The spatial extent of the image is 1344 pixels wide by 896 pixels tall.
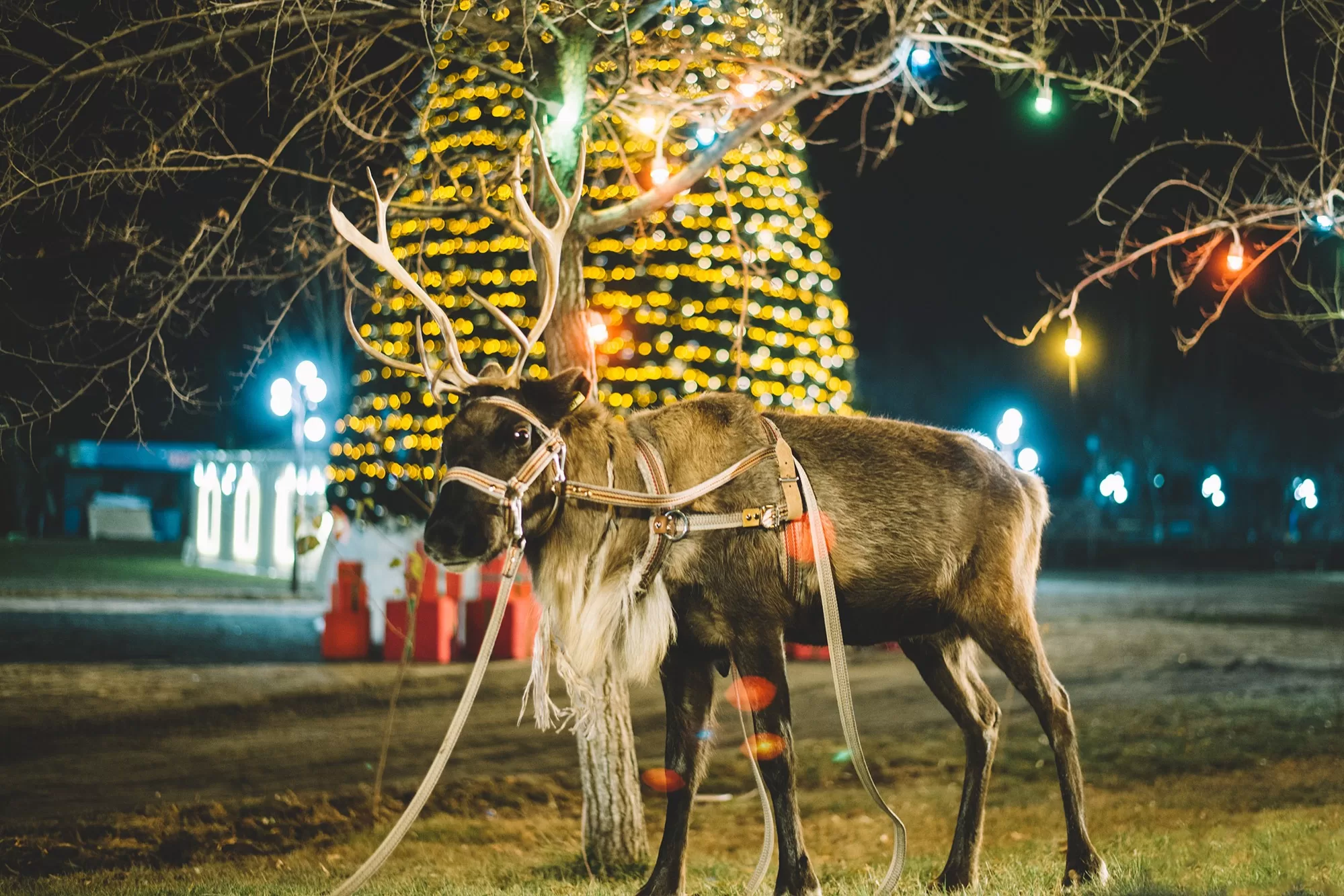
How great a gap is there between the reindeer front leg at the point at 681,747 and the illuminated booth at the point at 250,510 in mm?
22628

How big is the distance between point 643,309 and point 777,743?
9.54m

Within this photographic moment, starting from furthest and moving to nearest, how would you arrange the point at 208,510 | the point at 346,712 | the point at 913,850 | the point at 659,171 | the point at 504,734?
1. the point at 208,510
2. the point at 346,712
3. the point at 504,734
4. the point at 659,171
5. the point at 913,850

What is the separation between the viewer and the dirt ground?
8508 mm

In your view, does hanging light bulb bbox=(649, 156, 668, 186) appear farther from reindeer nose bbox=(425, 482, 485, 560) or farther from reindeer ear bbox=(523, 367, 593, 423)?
reindeer nose bbox=(425, 482, 485, 560)

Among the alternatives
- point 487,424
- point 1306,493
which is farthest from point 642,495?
point 1306,493

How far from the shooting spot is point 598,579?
193 inches

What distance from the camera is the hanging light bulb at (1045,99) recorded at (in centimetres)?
734

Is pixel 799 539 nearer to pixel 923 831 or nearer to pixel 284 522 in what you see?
pixel 923 831

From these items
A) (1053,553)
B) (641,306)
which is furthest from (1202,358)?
(641,306)

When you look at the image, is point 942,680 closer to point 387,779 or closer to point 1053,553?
point 387,779

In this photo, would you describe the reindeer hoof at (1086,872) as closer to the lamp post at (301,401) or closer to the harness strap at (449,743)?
the harness strap at (449,743)

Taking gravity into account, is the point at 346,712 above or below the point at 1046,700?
below

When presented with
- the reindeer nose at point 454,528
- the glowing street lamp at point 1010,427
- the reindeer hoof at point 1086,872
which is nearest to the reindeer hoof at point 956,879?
the reindeer hoof at point 1086,872

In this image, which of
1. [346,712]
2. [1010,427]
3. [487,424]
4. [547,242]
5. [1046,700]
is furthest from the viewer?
[1010,427]
